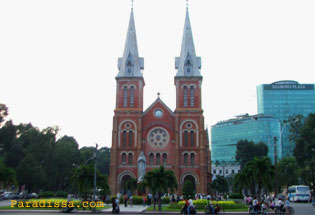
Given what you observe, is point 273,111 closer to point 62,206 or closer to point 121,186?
point 121,186

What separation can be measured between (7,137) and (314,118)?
53.1m

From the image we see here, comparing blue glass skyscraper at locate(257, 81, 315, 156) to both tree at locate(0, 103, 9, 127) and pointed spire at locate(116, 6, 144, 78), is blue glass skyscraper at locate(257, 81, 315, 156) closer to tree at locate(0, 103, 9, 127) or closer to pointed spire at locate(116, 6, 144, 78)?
pointed spire at locate(116, 6, 144, 78)

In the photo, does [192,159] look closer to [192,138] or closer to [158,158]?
[192,138]

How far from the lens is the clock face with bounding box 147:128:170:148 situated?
58750 mm

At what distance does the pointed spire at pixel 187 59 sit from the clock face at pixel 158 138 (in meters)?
10.7

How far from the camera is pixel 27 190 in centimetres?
7525

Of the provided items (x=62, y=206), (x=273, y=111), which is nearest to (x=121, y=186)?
(x=62, y=206)

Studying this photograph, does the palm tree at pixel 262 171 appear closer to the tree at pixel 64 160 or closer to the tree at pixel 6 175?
the tree at pixel 6 175

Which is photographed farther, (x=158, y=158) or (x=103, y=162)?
(x=103, y=162)

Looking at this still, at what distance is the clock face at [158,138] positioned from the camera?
193ft

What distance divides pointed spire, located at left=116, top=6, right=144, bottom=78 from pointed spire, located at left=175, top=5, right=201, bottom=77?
7.27 metres

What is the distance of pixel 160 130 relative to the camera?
59.4 meters

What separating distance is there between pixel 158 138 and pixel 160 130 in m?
1.45

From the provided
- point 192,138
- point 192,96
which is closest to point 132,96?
point 192,96
